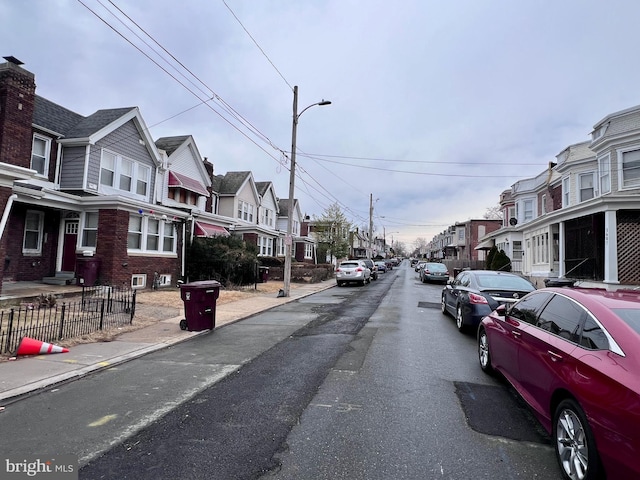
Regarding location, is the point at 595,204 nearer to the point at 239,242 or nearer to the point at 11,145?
the point at 239,242

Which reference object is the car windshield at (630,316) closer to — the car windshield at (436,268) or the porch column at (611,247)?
the porch column at (611,247)

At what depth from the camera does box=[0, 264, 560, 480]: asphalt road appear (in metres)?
3.22

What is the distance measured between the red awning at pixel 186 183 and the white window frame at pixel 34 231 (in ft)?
24.2

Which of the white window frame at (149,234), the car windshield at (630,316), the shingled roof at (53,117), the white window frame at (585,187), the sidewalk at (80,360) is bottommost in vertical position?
the sidewalk at (80,360)

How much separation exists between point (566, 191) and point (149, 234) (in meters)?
22.8

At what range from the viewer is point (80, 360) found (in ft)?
20.8

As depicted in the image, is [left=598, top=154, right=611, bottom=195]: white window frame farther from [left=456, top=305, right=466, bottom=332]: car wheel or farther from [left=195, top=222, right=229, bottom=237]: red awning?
[left=195, top=222, right=229, bottom=237]: red awning

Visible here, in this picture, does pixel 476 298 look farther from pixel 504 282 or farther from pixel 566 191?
pixel 566 191

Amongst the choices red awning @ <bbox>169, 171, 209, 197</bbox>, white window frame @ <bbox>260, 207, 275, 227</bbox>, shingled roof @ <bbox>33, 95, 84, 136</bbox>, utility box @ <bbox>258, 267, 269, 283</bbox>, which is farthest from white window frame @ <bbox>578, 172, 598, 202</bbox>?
shingled roof @ <bbox>33, 95, 84, 136</bbox>

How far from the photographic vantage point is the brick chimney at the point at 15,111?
1268cm

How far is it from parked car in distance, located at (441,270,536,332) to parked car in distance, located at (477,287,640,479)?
3672 mm

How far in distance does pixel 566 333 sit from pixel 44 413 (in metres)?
5.52

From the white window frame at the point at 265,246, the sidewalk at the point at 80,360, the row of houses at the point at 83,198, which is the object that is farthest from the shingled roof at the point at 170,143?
the sidewalk at the point at 80,360

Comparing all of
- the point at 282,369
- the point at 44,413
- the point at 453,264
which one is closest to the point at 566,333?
the point at 282,369
